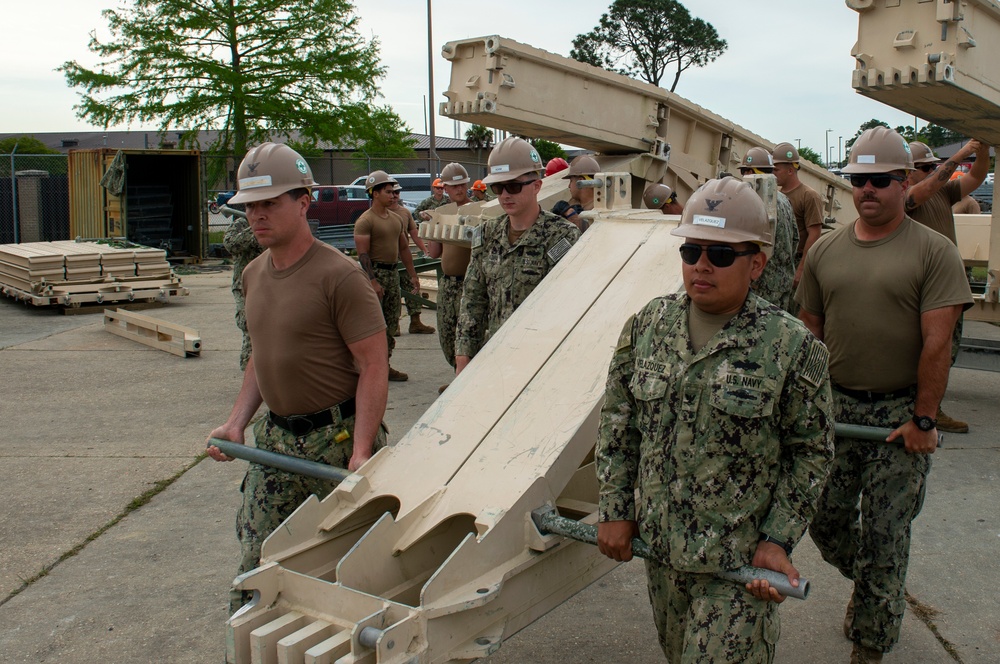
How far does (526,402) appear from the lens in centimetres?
364

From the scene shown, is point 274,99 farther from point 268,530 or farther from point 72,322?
point 268,530

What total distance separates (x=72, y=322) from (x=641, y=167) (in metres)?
7.42

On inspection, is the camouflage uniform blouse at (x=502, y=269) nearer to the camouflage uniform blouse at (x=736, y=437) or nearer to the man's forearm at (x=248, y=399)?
the man's forearm at (x=248, y=399)

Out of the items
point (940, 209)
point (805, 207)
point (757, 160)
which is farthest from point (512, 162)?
point (757, 160)

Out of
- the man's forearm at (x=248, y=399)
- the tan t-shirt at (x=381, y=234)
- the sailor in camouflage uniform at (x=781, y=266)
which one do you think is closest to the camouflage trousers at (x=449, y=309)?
the tan t-shirt at (x=381, y=234)

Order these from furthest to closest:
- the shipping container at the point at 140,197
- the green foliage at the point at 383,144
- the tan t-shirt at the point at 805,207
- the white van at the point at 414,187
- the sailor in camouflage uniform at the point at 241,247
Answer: the white van at the point at 414,187, the green foliage at the point at 383,144, the shipping container at the point at 140,197, the sailor in camouflage uniform at the point at 241,247, the tan t-shirt at the point at 805,207

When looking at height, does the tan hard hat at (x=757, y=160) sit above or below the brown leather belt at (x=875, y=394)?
above

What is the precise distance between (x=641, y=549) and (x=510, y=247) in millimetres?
2448

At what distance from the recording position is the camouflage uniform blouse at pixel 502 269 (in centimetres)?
482

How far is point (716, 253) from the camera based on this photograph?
2566mm

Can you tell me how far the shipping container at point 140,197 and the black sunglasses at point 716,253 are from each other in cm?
1713

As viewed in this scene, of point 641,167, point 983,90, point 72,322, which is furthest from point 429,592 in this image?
point 72,322

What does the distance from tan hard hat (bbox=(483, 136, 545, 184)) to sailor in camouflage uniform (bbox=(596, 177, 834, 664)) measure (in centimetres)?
211

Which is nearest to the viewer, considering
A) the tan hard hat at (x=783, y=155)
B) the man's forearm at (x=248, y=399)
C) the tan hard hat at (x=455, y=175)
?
the man's forearm at (x=248, y=399)
